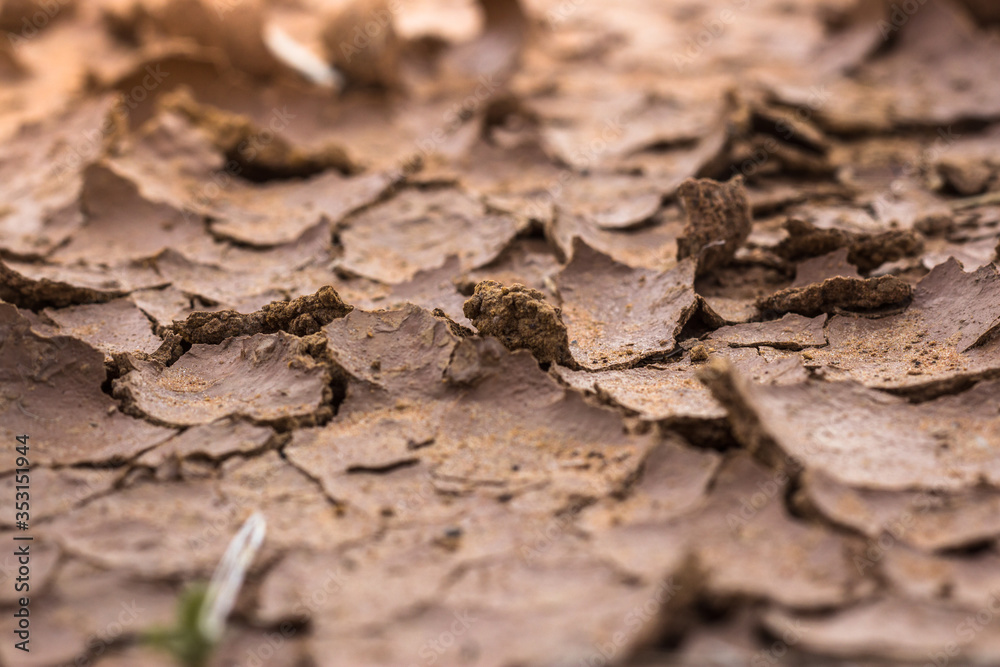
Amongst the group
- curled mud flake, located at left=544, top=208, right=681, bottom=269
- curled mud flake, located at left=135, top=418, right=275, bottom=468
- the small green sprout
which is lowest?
the small green sprout

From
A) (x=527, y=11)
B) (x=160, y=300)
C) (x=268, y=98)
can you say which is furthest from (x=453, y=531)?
(x=527, y=11)

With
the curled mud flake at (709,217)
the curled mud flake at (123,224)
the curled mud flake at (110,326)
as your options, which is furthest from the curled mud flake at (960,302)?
the curled mud flake at (123,224)

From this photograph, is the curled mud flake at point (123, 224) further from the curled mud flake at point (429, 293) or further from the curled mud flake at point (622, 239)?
the curled mud flake at point (622, 239)

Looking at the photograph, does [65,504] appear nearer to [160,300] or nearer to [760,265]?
[160,300]

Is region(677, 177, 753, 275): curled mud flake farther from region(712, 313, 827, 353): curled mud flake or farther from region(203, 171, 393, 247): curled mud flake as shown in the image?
region(203, 171, 393, 247): curled mud flake

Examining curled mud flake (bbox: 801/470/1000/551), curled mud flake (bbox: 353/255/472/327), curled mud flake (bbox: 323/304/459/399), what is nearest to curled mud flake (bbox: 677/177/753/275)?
curled mud flake (bbox: 353/255/472/327)
